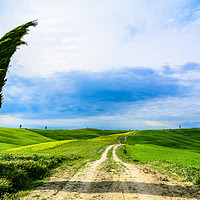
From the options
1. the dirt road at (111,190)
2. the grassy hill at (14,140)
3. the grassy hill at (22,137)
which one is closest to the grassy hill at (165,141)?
the grassy hill at (22,137)

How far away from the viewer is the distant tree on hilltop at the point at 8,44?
52.8 ft

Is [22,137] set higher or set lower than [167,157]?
lower

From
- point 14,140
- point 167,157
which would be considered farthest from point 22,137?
point 167,157

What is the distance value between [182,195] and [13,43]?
63.4 ft

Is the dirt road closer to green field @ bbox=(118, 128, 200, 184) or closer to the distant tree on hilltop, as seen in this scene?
green field @ bbox=(118, 128, 200, 184)

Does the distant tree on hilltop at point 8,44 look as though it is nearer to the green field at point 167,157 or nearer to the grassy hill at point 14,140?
the green field at point 167,157

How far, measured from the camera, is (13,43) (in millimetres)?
17000

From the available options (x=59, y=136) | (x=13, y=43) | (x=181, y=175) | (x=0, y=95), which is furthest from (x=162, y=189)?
(x=59, y=136)

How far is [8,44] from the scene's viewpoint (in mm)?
16688

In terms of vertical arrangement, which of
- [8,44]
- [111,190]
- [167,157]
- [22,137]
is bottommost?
[22,137]

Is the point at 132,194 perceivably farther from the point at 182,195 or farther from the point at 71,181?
the point at 71,181

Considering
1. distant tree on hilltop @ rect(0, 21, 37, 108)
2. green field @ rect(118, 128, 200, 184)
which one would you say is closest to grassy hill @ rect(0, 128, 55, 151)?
green field @ rect(118, 128, 200, 184)

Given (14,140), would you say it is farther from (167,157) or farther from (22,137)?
(167,157)

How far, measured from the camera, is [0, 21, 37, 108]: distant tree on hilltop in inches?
634
